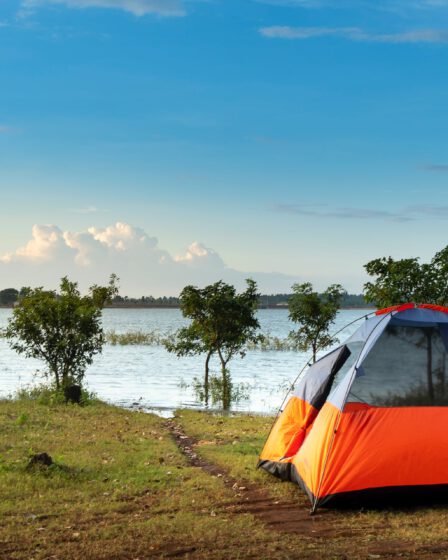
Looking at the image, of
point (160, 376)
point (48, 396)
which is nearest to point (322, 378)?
point (48, 396)

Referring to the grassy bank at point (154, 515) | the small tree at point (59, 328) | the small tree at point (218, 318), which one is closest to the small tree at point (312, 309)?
the small tree at point (218, 318)

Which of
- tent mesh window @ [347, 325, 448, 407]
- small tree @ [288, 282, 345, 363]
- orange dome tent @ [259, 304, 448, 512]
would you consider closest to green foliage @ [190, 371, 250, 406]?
small tree @ [288, 282, 345, 363]

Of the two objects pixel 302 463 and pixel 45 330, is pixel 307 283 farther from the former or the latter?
pixel 302 463

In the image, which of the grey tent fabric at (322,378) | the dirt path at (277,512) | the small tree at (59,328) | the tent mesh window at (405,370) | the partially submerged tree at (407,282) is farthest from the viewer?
the small tree at (59,328)

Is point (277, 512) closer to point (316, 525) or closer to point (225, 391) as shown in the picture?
point (316, 525)

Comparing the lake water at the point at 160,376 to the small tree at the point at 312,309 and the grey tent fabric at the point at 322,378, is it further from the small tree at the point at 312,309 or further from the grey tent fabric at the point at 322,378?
the grey tent fabric at the point at 322,378

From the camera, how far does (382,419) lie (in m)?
10.0

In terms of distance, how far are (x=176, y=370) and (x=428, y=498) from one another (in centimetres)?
3375

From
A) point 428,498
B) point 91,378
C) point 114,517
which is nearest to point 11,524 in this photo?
point 114,517

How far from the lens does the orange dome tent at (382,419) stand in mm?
9758

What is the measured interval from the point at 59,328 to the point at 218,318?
741cm

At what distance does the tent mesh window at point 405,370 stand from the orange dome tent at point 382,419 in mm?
15

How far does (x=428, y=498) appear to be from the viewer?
1001 cm

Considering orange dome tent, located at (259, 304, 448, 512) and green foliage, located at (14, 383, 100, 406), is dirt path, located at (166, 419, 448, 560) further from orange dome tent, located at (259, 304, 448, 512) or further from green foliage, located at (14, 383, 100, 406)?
green foliage, located at (14, 383, 100, 406)
